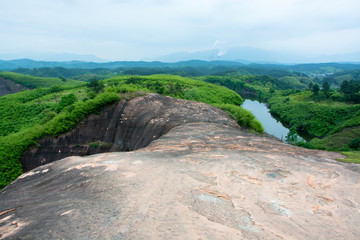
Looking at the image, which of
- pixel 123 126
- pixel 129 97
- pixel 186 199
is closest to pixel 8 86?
pixel 129 97

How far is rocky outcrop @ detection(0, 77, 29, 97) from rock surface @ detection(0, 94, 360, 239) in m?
115

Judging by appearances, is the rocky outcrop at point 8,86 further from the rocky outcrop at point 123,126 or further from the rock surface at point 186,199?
the rock surface at point 186,199

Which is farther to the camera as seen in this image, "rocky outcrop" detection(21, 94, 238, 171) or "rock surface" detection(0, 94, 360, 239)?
"rocky outcrop" detection(21, 94, 238, 171)

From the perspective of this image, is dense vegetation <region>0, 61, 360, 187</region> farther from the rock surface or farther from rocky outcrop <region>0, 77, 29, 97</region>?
rocky outcrop <region>0, 77, 29, 97</region>

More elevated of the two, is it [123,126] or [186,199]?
[186,199]

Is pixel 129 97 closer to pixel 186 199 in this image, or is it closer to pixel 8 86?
pixel 186 199

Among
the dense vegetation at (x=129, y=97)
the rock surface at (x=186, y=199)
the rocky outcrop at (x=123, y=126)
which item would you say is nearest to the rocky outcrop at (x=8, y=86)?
the dense vegetation at (x=129, y=97)

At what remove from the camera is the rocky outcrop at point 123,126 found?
1692cm

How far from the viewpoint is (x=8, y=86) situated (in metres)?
93.3

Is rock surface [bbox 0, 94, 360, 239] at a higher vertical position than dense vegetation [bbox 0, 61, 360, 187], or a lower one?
higher

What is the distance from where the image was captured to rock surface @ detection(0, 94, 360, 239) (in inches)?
148

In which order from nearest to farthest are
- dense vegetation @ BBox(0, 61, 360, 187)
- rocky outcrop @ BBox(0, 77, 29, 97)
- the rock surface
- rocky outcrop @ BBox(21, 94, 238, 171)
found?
the rock surface, rocky outcrop @ BBox(21, 94, 238, 171), dense vegetation @ BBox(0, 61, 360, 187), rocky outcrop @ BBox(0, 77, 29, 97)

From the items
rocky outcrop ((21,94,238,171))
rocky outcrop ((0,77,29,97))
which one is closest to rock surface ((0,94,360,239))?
rocky outcrop ((21,94,238,171))

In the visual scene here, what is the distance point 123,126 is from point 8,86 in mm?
107714
